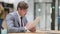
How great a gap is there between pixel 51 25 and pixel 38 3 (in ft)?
5.06

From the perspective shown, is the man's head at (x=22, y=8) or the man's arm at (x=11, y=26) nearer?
the man's arm at (x=11, y=26)

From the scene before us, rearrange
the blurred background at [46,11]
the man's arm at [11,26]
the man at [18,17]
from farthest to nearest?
the blurred background at [46,11] → the man at [18,17] → the man's arm at [11,26]

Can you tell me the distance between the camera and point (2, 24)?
1.77 metres

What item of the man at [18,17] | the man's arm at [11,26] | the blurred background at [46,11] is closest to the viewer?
the man's arm at [11,26]

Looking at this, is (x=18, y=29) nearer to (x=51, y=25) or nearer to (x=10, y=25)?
(x=10, y=25)

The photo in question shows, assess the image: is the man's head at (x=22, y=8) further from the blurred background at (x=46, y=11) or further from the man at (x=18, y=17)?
the blurred background at (x=46, y=11)

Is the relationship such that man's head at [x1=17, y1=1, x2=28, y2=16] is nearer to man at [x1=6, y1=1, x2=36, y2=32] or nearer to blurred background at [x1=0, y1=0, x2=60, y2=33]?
man at [x1=6, y1=1, x2=36, y2=32]

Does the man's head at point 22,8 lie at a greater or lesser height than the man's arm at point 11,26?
greater

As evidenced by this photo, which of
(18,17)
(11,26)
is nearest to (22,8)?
(18,17)

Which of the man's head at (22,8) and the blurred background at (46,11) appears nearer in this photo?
the man's head at (22,8)

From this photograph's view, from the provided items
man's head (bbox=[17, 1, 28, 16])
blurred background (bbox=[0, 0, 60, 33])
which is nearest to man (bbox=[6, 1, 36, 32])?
man's head (bbox=[17, 1, 28, 16])

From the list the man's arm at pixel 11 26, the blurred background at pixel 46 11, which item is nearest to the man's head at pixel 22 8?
the man's arm at pixel 11 26

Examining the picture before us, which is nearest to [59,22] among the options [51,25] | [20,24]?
[51,25]

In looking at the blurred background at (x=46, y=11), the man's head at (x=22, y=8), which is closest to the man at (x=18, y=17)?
the man's head at (x=22, y=8)
